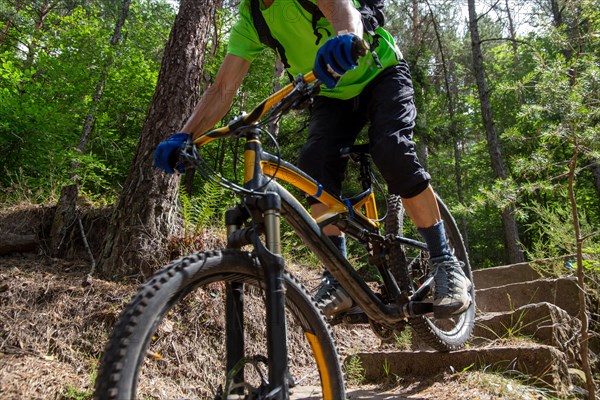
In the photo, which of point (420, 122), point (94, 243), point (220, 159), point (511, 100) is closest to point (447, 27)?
point (511, 100)

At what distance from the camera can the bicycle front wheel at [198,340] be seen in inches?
44.4

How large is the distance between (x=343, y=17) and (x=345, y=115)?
862 millimetres

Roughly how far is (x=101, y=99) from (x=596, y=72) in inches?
434

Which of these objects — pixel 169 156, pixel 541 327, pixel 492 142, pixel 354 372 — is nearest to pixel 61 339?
pixel 169 156

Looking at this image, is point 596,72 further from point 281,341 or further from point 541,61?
point 281,341

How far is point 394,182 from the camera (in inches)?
91.1

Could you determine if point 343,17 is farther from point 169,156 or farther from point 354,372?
point 354,372

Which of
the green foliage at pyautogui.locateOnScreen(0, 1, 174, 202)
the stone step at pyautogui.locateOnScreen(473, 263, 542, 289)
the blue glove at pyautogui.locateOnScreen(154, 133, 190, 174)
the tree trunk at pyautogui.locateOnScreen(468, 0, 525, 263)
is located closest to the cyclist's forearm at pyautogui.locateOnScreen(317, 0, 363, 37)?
the blue glove at pyautogui.locateOnScreen(154, 133, 190, 174)

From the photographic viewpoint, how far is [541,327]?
9.70 feet

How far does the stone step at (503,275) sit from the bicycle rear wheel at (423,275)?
2201 millimetres

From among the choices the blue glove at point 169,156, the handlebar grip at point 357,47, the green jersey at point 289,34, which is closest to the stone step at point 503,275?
the green jersey at point 289,34

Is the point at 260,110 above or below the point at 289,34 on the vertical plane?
below

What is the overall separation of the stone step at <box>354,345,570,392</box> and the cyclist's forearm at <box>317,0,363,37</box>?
79.9 inches

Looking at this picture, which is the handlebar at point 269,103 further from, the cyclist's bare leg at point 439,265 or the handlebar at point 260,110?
the cyclist's bare leg at point 439,265
